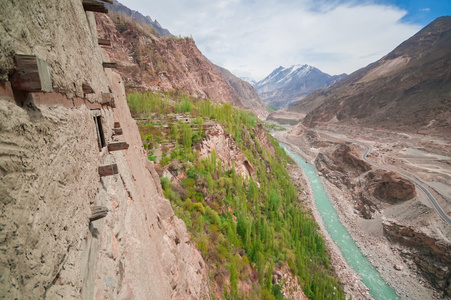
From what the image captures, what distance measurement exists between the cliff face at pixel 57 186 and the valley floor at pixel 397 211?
20.2m

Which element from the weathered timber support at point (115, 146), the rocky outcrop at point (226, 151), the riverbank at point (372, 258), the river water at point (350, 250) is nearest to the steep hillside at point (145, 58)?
the rocky outcrop at point (226, 151)

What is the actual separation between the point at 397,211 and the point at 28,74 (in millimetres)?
30912

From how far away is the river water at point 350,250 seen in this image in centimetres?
1664

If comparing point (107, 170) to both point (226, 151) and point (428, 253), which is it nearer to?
point (226, 151)

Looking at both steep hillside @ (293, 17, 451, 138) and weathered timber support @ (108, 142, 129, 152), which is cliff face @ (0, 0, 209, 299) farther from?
steep hillside @ (293, 17, 451, 138)

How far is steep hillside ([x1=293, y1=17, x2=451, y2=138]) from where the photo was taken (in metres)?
41.0

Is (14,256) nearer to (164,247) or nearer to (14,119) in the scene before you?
(14,119)

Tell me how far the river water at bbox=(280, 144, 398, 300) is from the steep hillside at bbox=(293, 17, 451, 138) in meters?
27.7

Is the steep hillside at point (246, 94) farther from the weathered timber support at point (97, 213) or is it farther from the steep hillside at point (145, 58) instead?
the weathered timber support at point (97, 213)

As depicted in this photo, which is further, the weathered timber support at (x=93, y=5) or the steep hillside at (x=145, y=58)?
the steep hillside at (x=145, y=58)

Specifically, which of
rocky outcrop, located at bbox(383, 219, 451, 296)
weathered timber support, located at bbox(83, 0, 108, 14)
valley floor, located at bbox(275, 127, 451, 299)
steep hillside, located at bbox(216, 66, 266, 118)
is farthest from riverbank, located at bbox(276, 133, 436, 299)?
steep hillside, located at bbox(216, 66, 266, 118)

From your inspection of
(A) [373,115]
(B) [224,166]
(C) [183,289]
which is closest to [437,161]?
(A) [373,115]

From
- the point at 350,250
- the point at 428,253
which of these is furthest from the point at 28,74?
the point at 428,253

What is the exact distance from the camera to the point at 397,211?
74.6ft
